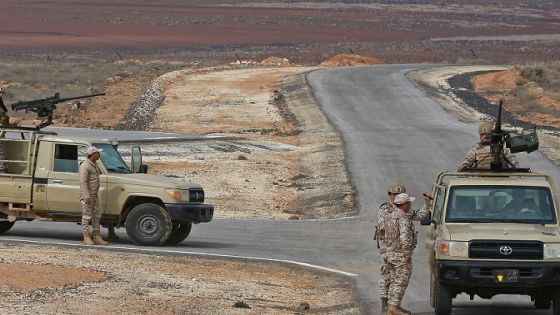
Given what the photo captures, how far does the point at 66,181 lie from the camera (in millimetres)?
23219

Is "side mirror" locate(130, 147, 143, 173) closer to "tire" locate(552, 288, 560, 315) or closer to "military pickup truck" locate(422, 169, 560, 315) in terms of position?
"military pickup truck" locate(422, 169, 560, 315)

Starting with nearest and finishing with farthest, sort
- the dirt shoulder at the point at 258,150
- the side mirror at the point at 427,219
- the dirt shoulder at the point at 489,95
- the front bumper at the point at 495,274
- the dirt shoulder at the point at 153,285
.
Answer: the front bumper at the point at 495,274
the side mirror at the point at 427,219
the dirt shoulder at the point at 153,285
the dirt shoulder at the point at 258,150
the dirt shoulder at the point at 489,95

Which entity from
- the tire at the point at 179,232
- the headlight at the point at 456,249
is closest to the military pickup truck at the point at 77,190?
the tire at the point at 179,232

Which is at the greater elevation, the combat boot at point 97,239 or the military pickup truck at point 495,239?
the military pickup truck at point 495,239

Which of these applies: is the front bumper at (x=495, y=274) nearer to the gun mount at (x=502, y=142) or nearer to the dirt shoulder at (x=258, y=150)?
the gun mount at (x=502, y=142)

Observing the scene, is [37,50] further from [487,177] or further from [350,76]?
[487,177]

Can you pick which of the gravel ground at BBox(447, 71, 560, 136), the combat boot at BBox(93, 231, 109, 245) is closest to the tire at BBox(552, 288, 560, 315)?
the combat boot at BBox(93, 231, 109, 245)

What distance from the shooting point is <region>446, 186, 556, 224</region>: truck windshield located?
1661 cm

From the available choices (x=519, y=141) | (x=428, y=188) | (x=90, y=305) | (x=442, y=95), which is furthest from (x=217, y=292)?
(x=442, y=95)

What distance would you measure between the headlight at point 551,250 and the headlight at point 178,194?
29.4ft

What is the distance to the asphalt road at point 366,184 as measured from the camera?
21375 mm

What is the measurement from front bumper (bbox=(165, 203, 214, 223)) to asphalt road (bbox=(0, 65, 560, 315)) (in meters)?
0.55

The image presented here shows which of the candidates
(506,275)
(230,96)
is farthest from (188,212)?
(230,96)

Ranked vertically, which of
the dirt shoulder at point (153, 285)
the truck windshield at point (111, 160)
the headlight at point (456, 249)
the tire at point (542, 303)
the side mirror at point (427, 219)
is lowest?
the dirt shoulder at point (153, 285)
